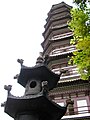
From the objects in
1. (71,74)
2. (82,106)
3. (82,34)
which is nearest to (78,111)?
(82,106)

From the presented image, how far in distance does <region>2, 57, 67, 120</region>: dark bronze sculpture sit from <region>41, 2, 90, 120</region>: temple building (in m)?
4.95

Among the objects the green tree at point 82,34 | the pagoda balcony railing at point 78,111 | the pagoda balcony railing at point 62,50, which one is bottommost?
the pagoda balcony railing at point 78,111

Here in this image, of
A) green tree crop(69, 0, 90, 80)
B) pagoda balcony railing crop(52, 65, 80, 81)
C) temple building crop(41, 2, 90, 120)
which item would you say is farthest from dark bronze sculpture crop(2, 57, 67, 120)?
pagoda balcony railing crop(52, 65, 80, 81)

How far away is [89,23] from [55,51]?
49.1 ft

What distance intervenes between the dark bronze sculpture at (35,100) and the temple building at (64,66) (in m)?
4.95

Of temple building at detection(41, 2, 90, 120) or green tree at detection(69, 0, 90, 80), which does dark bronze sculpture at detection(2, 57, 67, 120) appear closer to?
green tree at detection(69, 0, 90, 80)

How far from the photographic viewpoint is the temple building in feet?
64.1

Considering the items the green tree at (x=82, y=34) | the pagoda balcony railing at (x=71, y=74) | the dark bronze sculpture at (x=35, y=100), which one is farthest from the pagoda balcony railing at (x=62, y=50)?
the dark bronze sculpture at (x=35, y=100)

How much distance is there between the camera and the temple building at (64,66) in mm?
19548

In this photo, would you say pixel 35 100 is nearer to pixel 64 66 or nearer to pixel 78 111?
pixel 78 111

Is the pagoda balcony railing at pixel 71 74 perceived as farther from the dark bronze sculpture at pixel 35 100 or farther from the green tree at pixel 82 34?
the dark bronze sculpture at pixel 35 100

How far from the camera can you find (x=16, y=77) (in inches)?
405

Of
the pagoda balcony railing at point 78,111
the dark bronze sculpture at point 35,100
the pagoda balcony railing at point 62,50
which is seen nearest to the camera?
the dark bronze sculpture at point 35,100

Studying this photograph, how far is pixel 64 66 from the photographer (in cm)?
2352
